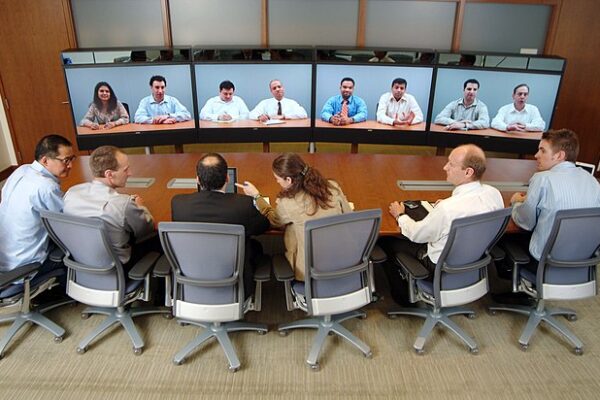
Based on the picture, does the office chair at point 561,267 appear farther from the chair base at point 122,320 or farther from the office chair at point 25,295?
the office chair at point 25,295

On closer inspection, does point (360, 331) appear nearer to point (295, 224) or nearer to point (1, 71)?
point (295, 224)

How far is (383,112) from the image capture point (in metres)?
4.67

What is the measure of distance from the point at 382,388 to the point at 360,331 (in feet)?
1.57

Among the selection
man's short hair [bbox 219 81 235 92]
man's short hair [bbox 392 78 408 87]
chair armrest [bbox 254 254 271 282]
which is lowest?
chair armrest [bbox 254 254 271 282]

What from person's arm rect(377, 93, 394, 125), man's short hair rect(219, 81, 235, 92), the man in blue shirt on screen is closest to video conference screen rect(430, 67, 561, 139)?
person's arm rect(377, 93, 394, 125)

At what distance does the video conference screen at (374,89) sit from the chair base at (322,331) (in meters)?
2.47

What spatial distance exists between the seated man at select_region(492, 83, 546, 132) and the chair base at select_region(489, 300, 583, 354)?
2.17 metres

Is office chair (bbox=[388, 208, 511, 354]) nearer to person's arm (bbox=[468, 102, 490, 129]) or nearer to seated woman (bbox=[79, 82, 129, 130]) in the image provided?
person's arm (bbox=[468, 102, 490, 129])

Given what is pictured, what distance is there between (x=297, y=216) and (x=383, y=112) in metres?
2.60

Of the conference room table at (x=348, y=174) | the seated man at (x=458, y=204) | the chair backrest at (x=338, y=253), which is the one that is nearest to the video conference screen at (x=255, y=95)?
the conference room table at (x=348, y=174)

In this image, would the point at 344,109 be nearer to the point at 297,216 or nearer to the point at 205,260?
the point at 297,216

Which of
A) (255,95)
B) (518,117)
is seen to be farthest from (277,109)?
(518,117)

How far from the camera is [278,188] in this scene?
128 inches

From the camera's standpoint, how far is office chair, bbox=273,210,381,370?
86.9 inches
